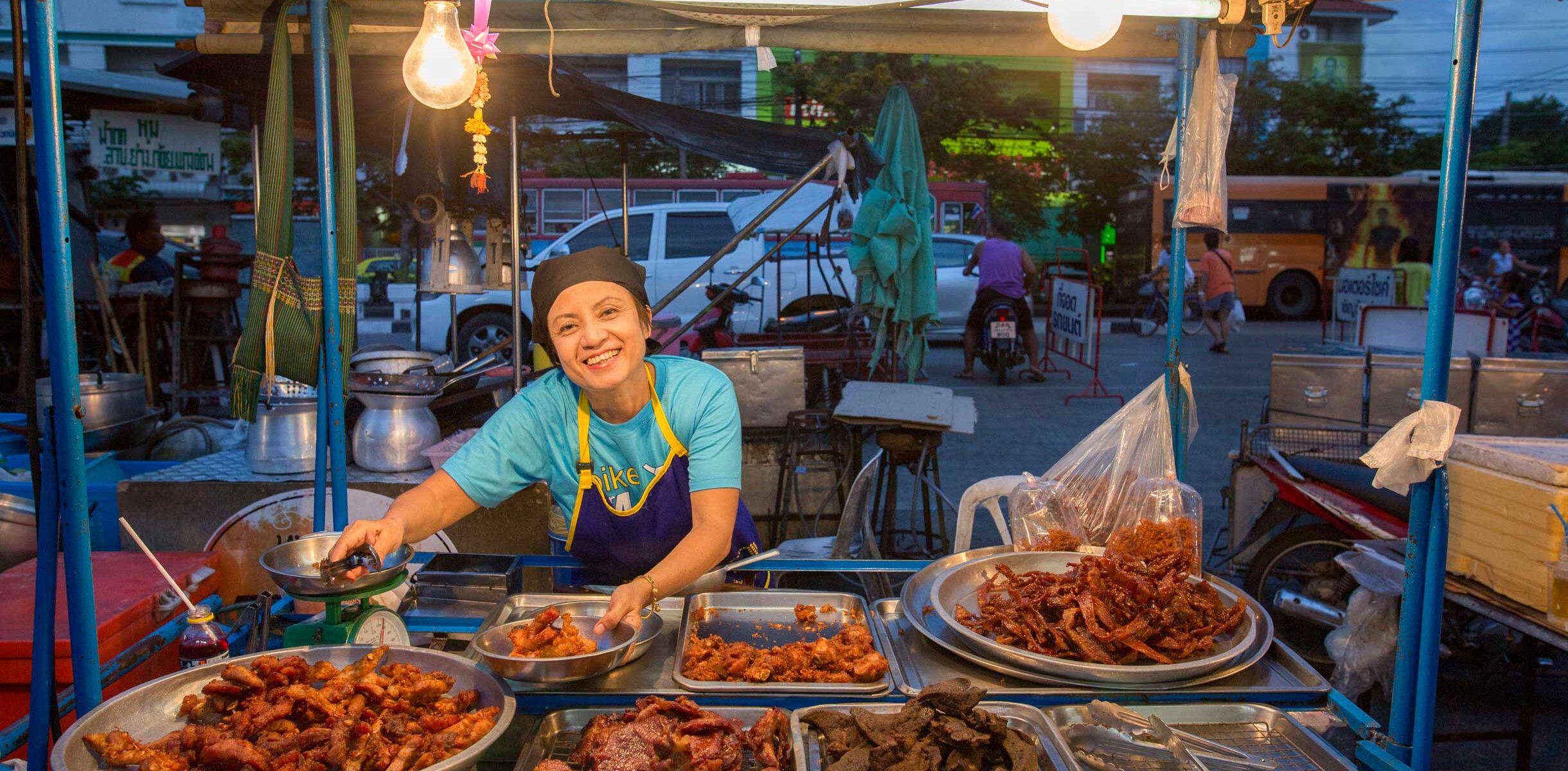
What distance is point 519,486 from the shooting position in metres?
2.63

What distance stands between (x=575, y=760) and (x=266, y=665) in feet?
2.04

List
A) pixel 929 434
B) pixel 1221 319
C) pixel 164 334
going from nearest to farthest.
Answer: pixel 929 434 < pixel 164 334 < pixel 1221 319

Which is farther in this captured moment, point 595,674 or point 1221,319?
point 1221,319

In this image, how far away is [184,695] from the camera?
5.74 ft

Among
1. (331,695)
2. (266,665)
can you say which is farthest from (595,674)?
(266,665)

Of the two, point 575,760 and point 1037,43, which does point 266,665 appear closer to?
point 575,760

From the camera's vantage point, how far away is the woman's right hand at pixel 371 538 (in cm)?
205

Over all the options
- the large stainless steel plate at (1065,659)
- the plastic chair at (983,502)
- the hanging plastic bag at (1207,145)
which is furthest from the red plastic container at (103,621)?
the hanging plastic bag at (1207,145)

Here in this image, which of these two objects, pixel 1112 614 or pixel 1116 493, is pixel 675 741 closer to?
pixel 1112 614

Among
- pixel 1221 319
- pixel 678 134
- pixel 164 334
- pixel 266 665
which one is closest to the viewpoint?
pixel 266 665

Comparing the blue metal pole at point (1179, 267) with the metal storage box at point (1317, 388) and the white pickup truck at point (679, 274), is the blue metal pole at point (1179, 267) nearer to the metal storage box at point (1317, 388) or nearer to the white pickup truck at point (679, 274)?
the metal storage box at point (1317, 388)

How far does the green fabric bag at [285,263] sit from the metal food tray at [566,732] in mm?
1763

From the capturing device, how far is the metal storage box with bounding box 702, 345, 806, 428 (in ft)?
16.8

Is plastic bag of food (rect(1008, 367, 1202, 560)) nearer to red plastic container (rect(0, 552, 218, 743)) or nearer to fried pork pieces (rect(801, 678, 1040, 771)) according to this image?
fried pork pieces (rect(801, 678, 1040, 771))
